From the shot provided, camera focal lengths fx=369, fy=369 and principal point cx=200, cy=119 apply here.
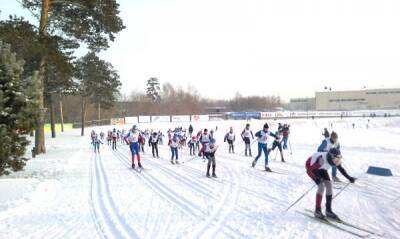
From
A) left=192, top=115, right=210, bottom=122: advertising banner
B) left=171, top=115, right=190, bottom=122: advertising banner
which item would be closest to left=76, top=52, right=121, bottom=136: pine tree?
left=171, top=115, right=190, bottom=122: advertising banner

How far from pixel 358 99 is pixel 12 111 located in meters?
142

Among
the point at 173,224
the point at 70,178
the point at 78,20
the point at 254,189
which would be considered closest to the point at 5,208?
the point at 173,224

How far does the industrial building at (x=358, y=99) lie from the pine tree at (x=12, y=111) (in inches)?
5235

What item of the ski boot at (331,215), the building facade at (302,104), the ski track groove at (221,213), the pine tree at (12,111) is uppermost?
the building facade at (302,104)

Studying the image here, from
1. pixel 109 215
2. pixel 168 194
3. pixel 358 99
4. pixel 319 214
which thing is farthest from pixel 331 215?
pixel 358 99

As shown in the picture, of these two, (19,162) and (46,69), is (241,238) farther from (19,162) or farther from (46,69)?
(46,69)

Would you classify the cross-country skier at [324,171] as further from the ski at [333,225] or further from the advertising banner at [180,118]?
the advertising banner at [180,118]

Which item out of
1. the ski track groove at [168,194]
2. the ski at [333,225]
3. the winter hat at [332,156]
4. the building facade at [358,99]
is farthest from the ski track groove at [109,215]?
the building facade at [358,99]

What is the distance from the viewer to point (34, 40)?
610 inches

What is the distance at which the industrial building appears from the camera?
129875mm

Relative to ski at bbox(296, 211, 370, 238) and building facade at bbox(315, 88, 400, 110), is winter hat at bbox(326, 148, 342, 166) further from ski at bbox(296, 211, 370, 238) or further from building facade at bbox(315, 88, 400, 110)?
building facade at bbox(315, 88, 400, 110)

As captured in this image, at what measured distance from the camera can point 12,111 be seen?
9.05 m

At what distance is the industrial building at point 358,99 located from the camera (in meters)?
130

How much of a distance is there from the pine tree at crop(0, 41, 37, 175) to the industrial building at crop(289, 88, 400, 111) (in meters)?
133
